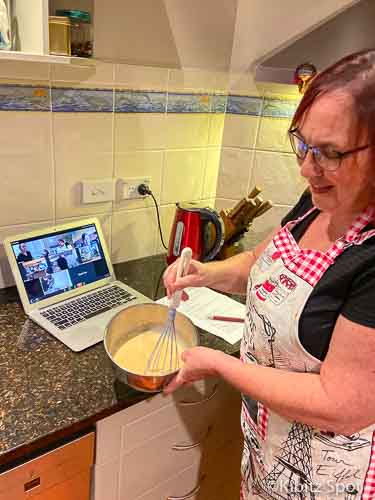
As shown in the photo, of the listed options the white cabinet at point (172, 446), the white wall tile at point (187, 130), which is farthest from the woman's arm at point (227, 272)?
the white wall tile at point (187, 130)

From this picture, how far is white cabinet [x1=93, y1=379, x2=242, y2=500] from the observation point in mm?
992

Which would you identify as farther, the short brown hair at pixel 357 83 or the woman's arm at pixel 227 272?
the woman's arm at pixel 227 272

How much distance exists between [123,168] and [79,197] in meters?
0.17

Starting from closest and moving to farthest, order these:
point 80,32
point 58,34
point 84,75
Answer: point 58,34
point 80,32
point 84,75

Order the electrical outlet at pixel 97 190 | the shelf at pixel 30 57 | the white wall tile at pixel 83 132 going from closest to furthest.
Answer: the shelf at pixel 30 57 < the white wall tile at pixel 83 132 < the electrical outlet at pixel 97 190

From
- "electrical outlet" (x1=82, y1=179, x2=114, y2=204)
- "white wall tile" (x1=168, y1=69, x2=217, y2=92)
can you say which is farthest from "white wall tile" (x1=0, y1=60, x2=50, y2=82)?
"white wall tile" (x1=168, y1=69, x2=217, y2=92)

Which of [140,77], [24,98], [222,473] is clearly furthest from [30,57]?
[222,473]

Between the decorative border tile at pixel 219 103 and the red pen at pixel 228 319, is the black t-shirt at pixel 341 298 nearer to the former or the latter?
the red pen at pixel 228 319

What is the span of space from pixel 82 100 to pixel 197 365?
81cm

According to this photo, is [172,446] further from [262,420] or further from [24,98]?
[24,98]

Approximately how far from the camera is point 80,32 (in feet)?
3.67

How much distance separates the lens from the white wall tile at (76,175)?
50.5 inches

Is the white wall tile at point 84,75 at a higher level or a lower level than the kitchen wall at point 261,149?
higher

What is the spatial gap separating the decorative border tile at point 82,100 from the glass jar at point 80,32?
0.11 meters
